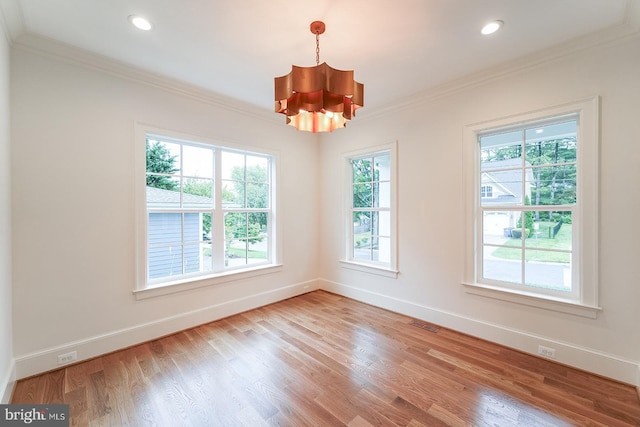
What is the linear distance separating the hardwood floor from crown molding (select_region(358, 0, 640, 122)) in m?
2.70

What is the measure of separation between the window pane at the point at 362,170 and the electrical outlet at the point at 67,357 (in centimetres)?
371

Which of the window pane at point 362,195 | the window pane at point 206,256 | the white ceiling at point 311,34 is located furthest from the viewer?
the window pane at point 362,195

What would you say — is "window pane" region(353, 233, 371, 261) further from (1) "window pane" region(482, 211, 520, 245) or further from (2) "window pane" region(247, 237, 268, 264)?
(1) "window pane" region(482, 211, 520, 245)

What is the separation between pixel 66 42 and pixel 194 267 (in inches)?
94.8

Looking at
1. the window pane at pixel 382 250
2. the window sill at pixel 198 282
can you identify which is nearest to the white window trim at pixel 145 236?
the window sill at pixel 198 282

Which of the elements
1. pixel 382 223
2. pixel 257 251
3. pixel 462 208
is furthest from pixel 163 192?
pixel 462 208

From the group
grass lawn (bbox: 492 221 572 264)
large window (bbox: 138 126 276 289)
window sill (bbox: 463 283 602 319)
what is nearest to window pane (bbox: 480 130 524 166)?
grass lawn (bbox: 492 221 572 264)

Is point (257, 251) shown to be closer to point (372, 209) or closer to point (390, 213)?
point (372, 209)

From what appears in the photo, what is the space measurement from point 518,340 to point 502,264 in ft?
2.38

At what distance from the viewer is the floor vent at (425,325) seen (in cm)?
297

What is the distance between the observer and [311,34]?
2.13 m

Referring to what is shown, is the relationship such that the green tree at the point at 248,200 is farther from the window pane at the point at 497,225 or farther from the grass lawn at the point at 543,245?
the grass lawn at the point at 543,245

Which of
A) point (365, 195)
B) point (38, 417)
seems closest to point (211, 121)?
point (365, 195)

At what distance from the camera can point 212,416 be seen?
68.2 inches
